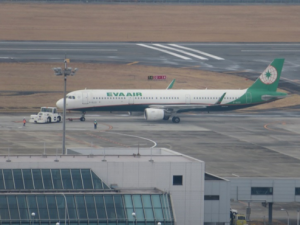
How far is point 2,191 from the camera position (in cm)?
4794

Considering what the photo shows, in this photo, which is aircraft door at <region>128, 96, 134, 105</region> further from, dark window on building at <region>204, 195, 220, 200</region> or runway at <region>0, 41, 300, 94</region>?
dark window on building at <region>204, 195, 220, 200</region>

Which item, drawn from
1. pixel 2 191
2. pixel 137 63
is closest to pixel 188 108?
pixel 137 63

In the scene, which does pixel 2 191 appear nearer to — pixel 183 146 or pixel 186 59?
pixel 183 146

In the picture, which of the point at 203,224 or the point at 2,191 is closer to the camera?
the point at 2,191

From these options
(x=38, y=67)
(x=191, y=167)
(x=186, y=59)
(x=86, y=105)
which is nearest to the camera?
(x=191, y=167)

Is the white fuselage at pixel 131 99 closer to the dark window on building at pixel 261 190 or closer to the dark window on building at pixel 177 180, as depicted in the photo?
the dark window on building at pixel 261 190

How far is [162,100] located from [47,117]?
1889cm

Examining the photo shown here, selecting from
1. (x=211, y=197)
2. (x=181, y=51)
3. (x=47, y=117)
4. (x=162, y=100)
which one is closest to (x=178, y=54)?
(x=181, y=51)

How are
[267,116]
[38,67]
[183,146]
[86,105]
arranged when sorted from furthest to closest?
[38,67] < [267,116] < [86,105] < [183,146]

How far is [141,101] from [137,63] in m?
47.2

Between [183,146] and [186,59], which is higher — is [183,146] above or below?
below

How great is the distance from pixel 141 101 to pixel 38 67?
4620cm

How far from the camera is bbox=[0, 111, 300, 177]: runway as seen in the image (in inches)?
3430

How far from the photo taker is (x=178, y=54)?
17650cm
